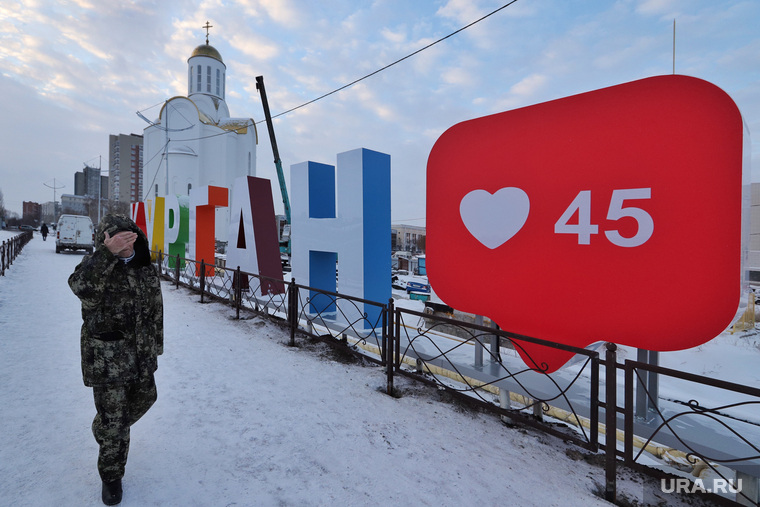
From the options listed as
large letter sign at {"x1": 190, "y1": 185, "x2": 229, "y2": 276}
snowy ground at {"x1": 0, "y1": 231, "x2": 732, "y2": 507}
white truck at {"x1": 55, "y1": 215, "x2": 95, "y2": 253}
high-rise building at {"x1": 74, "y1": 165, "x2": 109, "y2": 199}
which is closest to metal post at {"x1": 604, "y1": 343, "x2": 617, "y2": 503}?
snowy ground at {"x1": 0, "y1": 231, "x2": 732, "y2": 507}

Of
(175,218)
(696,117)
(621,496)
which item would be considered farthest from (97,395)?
(175,218)

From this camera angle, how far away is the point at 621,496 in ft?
8.82

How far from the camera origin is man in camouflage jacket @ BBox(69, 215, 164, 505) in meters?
2.28

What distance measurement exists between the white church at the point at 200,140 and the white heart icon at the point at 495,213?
119 ft

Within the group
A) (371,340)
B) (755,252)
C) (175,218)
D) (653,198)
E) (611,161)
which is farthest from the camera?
(755,252)

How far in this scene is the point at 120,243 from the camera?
234 cm

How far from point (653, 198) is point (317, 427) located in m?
3.68

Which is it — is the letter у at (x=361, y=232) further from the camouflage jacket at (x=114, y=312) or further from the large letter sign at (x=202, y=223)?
the large letter sign at (x=202, y=223)

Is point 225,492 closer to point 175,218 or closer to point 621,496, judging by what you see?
point 621,496

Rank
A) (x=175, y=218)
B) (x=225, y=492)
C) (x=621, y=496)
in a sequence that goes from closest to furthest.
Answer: (x=225, y=492) < (x=621, y=496) < (x=175, y=218)

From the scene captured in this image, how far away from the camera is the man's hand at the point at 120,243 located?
2.32m

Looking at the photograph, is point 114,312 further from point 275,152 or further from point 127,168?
point 127,168

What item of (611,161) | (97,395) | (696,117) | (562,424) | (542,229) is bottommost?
(562,424)

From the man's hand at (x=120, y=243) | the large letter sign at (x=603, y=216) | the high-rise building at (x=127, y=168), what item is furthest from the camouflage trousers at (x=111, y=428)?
the high-rise building at (x=127, y=168)
